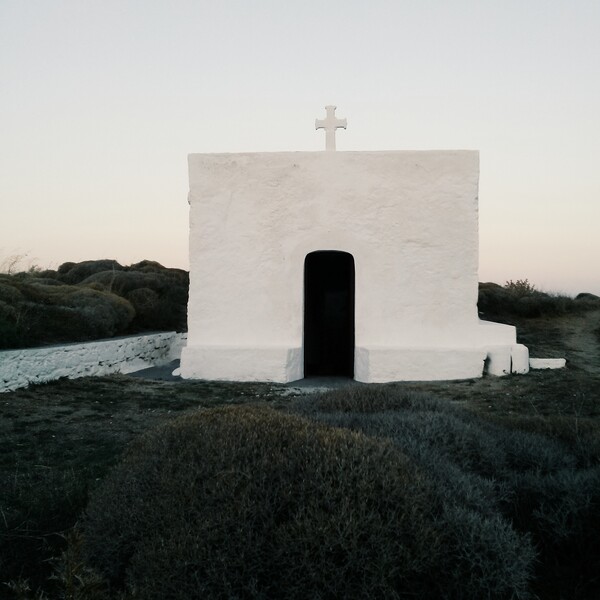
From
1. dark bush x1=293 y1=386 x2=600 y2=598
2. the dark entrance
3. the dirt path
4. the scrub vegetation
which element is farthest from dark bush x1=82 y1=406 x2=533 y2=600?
the dirt path

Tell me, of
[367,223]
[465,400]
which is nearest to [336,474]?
[465,400]

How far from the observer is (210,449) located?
326 cm

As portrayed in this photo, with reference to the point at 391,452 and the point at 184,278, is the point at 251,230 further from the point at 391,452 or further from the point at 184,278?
the point at 184,278

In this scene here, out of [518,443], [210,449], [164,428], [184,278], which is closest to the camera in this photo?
[210,449]

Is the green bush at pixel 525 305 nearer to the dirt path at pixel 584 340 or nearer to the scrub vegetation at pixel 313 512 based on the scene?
the dirt path at pixel 584 340

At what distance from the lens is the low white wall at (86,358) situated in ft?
27.7

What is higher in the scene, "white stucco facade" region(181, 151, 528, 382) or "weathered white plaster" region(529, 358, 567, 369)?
"white stucco facade" region(181, 151, 528, 382)

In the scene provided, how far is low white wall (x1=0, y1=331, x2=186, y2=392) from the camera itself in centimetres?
844

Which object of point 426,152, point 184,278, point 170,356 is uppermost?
point 426,152

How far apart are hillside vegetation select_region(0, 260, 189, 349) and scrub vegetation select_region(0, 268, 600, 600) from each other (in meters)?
5.39

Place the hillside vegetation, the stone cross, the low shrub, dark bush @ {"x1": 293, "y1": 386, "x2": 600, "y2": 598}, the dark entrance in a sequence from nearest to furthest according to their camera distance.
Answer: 1. dark bush @ {"x1": 293, "y1": 386, "x2": 600, "y2": 598}
2. the hillside vegetation
3. the stone cross
4. the dark entrance
5. the low shrub

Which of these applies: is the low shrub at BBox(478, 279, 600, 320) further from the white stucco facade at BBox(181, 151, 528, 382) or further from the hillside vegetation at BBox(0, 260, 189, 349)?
the hillside vegetation at BBox(0, 260, 189, 349)

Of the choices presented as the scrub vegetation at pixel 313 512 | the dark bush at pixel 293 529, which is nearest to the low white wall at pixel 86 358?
the scrub vegetation at pixel 313 512

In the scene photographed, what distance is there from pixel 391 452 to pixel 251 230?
23.2 ft
